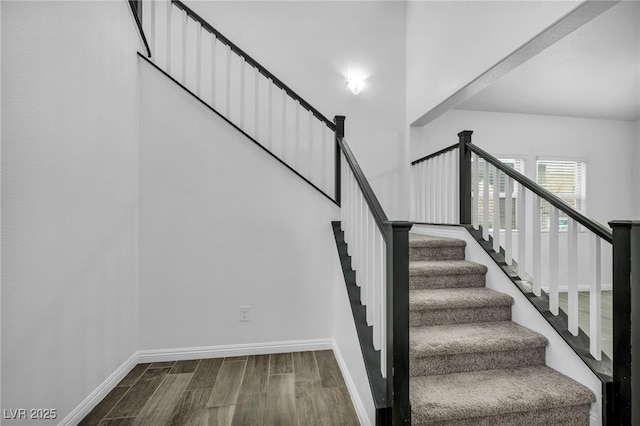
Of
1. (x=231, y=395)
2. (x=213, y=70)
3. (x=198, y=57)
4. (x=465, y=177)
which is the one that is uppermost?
(x=198, y=57)

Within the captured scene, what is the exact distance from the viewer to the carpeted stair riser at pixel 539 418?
1.57 meters

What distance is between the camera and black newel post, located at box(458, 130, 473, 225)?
299 centimetres

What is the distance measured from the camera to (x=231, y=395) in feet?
6.83

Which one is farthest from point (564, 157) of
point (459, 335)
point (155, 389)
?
point (155, 389)

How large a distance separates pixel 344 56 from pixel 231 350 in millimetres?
3479

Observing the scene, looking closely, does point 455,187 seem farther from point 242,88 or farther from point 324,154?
point 242,88

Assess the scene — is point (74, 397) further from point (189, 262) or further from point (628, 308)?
point (628, 308)

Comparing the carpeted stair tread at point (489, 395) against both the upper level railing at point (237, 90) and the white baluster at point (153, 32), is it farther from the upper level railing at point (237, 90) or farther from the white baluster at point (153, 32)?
the white baluster at point (153, 32)

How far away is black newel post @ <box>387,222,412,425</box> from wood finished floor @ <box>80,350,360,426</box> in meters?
0.50

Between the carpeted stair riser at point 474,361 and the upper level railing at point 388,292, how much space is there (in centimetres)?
32

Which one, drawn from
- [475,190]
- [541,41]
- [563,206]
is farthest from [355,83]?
[563,206]

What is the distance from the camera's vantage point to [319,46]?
3.62 metres

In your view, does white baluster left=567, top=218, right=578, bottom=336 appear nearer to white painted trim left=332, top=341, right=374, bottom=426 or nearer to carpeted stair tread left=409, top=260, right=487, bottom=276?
carpeted stair tread left=409, top=260, right=487, bottom=276

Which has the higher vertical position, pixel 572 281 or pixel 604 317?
pixel 572 281
